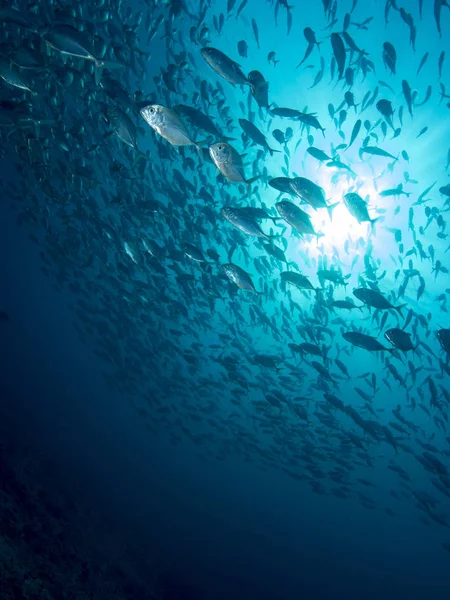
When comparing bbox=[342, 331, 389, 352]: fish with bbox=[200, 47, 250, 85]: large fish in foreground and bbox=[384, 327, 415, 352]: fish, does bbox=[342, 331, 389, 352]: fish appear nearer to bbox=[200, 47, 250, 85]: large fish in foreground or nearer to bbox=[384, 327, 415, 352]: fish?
bbox=[384, 327, 415, 352]: fish

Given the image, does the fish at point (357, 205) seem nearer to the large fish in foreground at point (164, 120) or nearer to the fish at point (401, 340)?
the fish at point (401, 340)

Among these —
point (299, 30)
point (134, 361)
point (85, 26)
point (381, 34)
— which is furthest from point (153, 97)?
point (134, 361)

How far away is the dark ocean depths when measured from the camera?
646 cm

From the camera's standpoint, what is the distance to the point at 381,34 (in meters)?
8.59

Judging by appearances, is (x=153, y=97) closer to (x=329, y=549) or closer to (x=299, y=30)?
(x=299, y=30)

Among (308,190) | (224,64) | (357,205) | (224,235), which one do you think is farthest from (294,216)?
(224,235)

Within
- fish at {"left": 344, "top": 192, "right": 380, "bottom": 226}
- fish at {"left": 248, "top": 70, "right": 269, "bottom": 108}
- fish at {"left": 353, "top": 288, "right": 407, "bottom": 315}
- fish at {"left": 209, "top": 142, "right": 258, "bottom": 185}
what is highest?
fish at {"left": 344, "top": 192, "right": 380, "bottom": 226}

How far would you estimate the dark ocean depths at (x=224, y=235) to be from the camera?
6461 mm

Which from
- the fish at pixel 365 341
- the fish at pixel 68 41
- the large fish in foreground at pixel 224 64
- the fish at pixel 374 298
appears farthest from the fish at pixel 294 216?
the fish at pixel 68 41

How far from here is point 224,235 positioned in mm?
15969

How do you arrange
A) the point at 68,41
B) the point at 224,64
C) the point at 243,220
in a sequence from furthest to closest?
the point at 243,220 < the point at 224,64 < the point at 68,41

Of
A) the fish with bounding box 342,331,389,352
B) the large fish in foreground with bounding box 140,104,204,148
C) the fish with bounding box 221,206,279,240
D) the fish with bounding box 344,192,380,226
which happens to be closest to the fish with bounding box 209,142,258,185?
the large fish in foreground with bounding box 140,104,204,148

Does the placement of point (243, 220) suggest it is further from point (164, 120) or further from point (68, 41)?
point (68, 41)

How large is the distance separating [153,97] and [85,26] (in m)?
2.35
